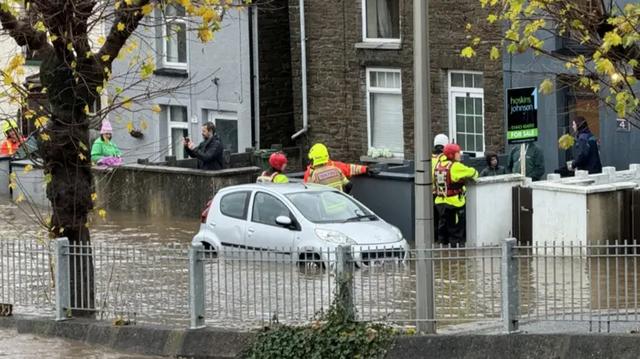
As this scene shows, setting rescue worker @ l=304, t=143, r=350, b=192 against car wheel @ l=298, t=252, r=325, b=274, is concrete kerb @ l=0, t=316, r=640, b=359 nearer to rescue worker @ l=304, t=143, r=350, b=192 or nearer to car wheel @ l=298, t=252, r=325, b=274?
car wheel @ l=298, t=252, r=325, b=274

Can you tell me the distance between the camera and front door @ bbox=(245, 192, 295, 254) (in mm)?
21891

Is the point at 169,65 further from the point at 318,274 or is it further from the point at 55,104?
the point at 318,274

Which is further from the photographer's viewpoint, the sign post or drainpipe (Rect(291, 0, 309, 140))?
drainpipe (Rect(291, 0, 309, 140))

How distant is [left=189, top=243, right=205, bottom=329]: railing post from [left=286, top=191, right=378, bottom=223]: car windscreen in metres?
5.76

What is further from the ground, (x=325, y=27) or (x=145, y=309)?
(x=325, y=27)

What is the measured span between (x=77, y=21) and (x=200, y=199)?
1234 cm

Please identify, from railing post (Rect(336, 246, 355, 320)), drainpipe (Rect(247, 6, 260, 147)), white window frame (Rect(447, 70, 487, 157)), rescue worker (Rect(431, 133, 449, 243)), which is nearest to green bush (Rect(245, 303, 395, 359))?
railing post (Rect(336, 246, 355, 320))

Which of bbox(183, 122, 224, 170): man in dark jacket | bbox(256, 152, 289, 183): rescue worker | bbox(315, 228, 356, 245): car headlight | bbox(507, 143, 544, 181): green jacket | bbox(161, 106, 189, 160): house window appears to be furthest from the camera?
bbox(161, 106, 189, 160): house window

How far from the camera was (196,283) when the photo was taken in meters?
16.2

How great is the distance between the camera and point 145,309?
665 inches

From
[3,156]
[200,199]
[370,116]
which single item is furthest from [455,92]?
[3,156]

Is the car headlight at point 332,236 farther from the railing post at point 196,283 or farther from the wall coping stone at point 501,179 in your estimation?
the railing post at point 196,283

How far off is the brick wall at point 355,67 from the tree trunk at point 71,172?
12969mm

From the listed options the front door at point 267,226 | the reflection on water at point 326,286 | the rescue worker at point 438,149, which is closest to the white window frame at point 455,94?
the rescue worker at point 438,149
